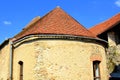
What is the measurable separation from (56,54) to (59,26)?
6.96 ft

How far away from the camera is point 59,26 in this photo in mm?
17828

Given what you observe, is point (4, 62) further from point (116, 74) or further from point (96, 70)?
point (116, 74)

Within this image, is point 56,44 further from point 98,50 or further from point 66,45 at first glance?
point 98,50

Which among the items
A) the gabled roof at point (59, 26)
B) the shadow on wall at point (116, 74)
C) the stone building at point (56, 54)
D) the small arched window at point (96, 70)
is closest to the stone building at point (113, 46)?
the shadow on wall at point (116, 74)

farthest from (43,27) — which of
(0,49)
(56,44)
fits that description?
(0,49)

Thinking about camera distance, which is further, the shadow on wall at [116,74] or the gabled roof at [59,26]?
the shadow on wall at [116,74]

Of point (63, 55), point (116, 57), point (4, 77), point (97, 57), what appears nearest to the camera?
point (63, 55)

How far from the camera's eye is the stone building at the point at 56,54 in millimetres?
16438

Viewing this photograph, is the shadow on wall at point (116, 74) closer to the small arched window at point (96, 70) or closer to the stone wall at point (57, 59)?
the small arched window at point (96, 70)

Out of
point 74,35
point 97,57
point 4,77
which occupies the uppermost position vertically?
point 74,35

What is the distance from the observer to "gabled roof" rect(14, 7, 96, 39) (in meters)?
17.3

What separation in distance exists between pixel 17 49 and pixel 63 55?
3357mm

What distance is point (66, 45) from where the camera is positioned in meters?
A: 17.0

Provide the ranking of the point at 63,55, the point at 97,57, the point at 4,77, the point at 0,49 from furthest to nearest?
the point at 0,49 < the point at 4,77 < the point at 97,57 < the point at 63,55
